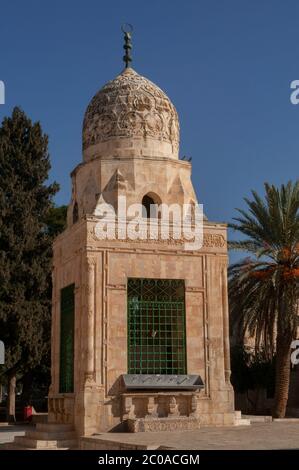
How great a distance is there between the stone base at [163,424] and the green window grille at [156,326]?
4.32 ft

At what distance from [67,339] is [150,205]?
13.9 ft

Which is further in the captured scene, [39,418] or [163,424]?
[39,418]

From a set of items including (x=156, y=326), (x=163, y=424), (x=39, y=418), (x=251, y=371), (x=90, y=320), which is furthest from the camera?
(x=251, y=371)

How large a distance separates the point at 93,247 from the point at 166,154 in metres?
4.15

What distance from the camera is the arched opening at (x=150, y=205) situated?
18.6 meters

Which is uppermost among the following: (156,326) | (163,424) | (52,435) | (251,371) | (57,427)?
(156,326)

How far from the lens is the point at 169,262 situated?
17125mm

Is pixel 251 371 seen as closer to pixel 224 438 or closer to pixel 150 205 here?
pixel 150 205

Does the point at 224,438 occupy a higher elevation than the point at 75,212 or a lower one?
lower

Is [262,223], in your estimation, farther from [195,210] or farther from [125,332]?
[125,332]

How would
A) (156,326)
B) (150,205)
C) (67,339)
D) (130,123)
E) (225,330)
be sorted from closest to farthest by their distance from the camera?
(156,326), (225,330), (67,339), (150,205), (130,123)

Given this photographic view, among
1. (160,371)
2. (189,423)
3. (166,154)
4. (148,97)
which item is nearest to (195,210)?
(166,154)

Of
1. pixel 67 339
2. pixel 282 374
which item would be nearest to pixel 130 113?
pixel 67 339

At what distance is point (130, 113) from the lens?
62.4 feet
